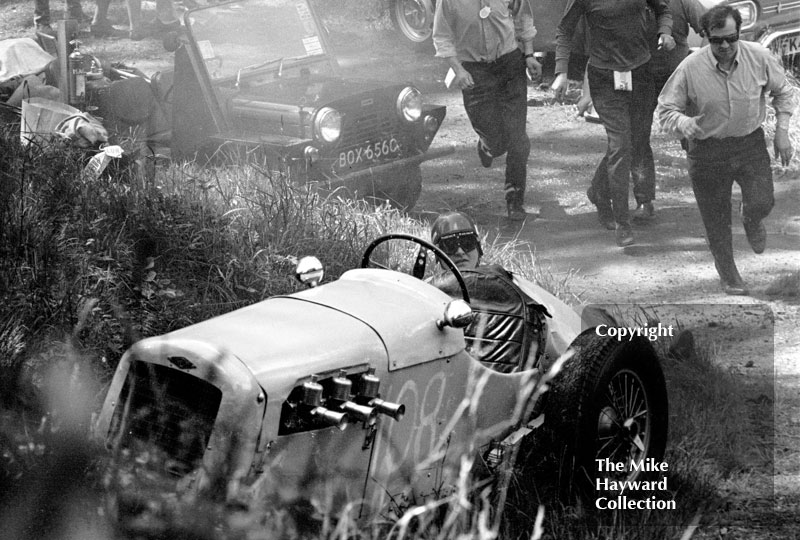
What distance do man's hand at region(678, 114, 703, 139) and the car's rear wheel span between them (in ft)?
9.20

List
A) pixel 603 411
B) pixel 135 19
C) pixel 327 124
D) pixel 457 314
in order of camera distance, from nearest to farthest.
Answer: pixel 457 314, pixel 603 411, pixel 327 124, pixel 135 19

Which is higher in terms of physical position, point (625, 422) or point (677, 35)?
point (677, 35)

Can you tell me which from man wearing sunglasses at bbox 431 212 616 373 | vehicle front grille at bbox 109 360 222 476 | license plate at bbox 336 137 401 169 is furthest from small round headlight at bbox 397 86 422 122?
vehicle front grille at bbox 109 360 222 476

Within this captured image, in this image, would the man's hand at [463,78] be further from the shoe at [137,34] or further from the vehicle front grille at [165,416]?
the vehicle front grille at [165,416]

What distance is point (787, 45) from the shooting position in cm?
848

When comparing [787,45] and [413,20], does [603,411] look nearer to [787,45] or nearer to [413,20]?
[787,45]

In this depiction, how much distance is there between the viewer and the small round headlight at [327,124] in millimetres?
7051

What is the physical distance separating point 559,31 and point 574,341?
426 centimetres

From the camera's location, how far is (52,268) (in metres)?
5.05

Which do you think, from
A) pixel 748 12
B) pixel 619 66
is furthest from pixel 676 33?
pixel 748 12

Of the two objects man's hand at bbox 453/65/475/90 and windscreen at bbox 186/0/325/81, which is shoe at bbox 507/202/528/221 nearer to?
man's hand at bbox 453/65/475/90

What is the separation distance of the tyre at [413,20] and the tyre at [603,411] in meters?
8.32

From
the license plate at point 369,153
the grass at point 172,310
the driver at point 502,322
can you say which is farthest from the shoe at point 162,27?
the driver at point 502,322

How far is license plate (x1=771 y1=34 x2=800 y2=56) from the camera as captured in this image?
8.36 metres
